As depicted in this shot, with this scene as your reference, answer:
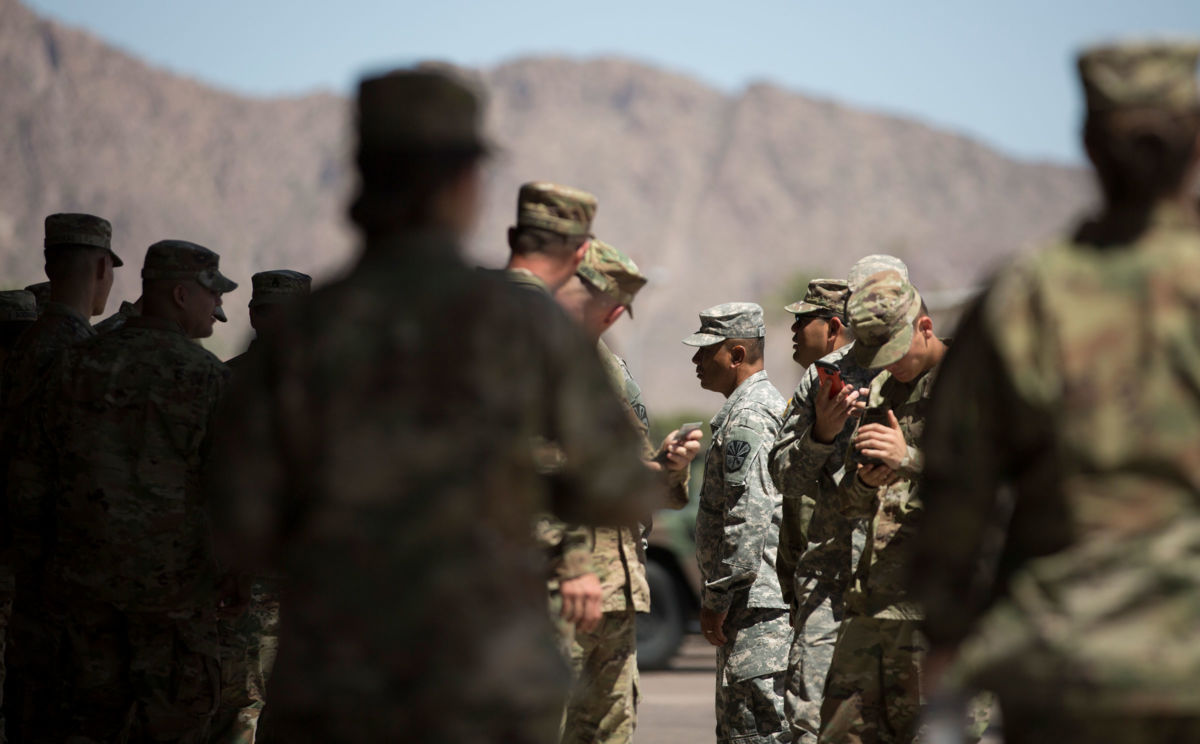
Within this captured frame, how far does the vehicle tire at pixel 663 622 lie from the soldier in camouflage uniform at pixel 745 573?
585 centimetres

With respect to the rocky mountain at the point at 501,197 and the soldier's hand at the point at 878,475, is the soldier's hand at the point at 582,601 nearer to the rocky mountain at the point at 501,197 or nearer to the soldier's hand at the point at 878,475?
the soldier's hand at the point at 878,475

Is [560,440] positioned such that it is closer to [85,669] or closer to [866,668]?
[866,668]

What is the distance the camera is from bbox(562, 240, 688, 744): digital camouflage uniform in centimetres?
479

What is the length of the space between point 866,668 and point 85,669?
8.90 feet

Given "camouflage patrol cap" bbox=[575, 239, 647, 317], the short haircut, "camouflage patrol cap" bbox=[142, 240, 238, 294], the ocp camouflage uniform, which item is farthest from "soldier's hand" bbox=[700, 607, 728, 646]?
"camouflage patrol cap" bbox=[142, 240, 238, 294]

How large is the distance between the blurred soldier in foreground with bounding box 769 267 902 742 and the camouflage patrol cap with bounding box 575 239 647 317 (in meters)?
1.23

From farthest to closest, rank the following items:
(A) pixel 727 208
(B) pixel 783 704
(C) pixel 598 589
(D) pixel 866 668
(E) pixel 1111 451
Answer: (A) pixel 727 208
(B) pixel 783 704
(D) pixel 866 668
(C) pixel 598 589
(E) pixel 1111 451

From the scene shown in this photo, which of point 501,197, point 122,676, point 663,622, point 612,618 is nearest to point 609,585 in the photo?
point 612,618

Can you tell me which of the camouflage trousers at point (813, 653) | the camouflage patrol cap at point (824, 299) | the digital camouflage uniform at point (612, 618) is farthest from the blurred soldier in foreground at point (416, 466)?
the camouflage patrol cap at point (824, 299)

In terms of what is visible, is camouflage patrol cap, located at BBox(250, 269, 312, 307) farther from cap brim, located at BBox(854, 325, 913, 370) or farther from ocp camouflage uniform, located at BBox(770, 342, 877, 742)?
cap brim, located at BBox(854, 325, 913, 370)

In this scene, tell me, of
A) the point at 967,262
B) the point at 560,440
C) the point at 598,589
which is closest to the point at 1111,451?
the point at 560,440

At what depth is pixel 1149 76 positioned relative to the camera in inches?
107

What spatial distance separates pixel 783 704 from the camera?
6688 mm

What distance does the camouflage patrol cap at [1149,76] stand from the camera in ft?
8.93
